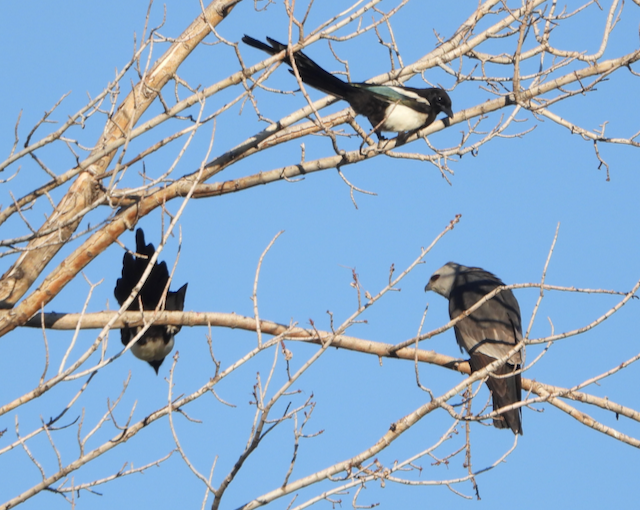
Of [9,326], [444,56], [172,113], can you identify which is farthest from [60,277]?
[444,56]

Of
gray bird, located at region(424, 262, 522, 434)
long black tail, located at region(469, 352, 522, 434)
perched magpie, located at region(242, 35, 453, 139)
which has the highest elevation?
perched magpie, located at region(242, 35, 453, 139)

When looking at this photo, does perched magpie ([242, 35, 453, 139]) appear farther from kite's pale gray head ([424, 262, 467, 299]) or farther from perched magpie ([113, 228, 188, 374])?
kite's pale gray head ([424, 262, 467, 299])

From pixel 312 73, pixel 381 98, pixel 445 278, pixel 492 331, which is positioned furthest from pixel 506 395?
pixel 312 73

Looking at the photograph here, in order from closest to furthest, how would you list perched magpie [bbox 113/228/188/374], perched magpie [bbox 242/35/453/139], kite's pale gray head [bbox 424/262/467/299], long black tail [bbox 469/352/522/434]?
perched magpie [bbox 242/35/453/139]
perched magpie [bbox 113/228/188/374]
long black tail [bbox 469/352/522/434]
kite's pale gray head [bbox 424/262/467/299]

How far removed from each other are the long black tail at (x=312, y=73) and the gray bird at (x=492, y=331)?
8.31ft

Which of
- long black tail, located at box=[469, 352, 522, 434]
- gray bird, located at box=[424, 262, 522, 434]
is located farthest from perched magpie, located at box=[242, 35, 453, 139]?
long black tail, located at box=[469, 352, 522, 434]

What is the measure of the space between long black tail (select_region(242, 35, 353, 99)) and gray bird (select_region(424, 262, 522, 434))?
8.31 feet

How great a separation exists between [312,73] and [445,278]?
358cm

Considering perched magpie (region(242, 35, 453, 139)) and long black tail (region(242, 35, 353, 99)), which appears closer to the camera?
long black tail (region(242, 35, 353, 99))

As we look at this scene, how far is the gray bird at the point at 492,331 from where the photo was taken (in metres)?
6.38

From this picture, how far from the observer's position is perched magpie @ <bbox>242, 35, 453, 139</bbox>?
5.81 m

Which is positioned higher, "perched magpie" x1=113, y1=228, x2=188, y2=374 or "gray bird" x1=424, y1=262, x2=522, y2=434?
"gray bird" x1=424, y1=262, x2=522, y2=434

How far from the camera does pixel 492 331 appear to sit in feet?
23.5

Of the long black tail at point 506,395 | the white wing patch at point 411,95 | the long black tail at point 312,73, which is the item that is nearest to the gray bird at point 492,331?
the long black tail at point 506,395
